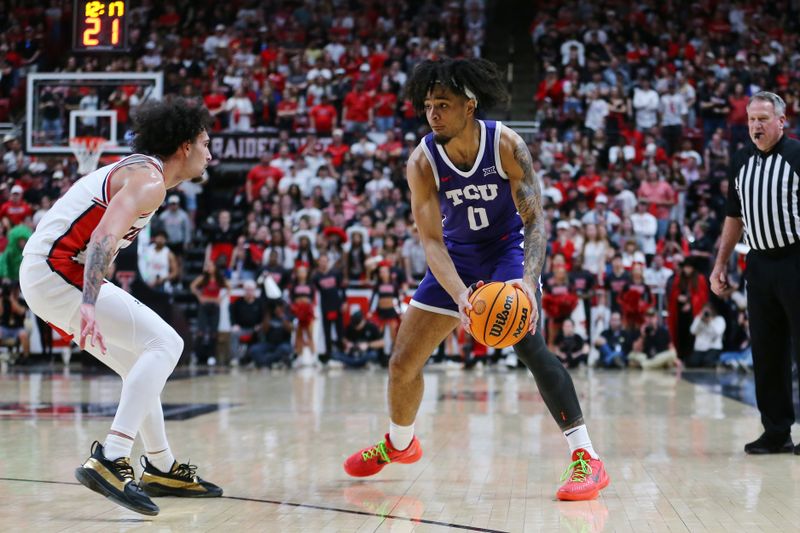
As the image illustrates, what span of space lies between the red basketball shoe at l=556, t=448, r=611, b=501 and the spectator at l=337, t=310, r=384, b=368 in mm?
9816

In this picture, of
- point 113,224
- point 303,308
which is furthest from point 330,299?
point 113,224

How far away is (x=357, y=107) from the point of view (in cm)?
1903

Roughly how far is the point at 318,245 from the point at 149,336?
1069 cm

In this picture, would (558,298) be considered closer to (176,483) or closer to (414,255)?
(414,255)

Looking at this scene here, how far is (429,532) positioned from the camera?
152 inches

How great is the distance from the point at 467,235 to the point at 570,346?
9312 mm

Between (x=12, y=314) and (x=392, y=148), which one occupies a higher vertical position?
(x=392, y=148)

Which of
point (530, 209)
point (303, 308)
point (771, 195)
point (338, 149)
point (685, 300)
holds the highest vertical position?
point (338, 149)

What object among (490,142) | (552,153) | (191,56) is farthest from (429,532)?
(191,56)

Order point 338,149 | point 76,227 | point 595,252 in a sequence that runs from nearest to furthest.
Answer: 1. point 76,227
2. point 595,252
3. point 338,149

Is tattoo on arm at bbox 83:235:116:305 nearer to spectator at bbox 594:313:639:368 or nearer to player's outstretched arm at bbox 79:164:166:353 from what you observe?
player's outstretched arm at bbox 79:164:166:353

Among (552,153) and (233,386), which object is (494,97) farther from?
(552,153)

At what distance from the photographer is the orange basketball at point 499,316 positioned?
4477 mm

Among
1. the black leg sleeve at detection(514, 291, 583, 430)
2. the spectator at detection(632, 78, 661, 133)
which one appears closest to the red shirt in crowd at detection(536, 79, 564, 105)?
the spectator at detection(632, 78, 661, 133)
